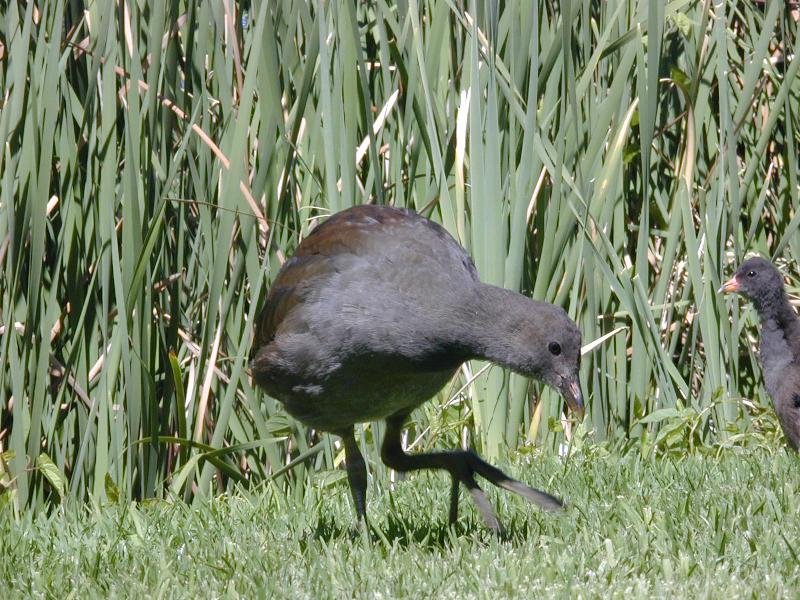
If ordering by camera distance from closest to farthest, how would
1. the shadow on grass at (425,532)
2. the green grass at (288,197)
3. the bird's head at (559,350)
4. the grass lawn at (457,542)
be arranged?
1. the grass lawn at (457,542)
2. the bird's head at (559,350)
3. the shadow on grass at (425,532)
4. the green grass at (288,197)

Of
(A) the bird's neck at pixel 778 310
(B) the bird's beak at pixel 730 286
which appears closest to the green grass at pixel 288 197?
(B) the bird's beak at pixel 730 286

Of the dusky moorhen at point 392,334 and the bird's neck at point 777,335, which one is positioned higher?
the dusky moorhen at point 392,334

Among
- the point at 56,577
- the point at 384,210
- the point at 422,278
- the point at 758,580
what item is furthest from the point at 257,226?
the point at 758,580

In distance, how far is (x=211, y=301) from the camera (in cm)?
464

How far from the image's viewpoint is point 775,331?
5.59m

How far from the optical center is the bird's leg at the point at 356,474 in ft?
13.7

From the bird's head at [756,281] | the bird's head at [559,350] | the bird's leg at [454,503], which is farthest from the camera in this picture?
the bird's head at [756,281]

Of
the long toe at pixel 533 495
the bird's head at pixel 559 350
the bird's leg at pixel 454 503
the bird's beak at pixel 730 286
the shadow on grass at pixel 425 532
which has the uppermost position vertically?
the bird's head at pixel 559 350

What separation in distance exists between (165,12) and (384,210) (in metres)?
1.21

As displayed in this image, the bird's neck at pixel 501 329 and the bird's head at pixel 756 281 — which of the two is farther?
the bird's head at pixel 756 281

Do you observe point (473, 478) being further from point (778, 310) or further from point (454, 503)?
point (778, 310)

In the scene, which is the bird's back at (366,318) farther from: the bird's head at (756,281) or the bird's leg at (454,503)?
the bird's head at (756,281)

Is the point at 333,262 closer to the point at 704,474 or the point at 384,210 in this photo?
the point at 384,210

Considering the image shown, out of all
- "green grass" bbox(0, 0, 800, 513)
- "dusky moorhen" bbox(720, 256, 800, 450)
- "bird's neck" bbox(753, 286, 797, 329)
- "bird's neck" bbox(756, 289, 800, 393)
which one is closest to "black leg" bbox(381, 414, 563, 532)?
"green grass" bbox(0, 0, 800, 513)
